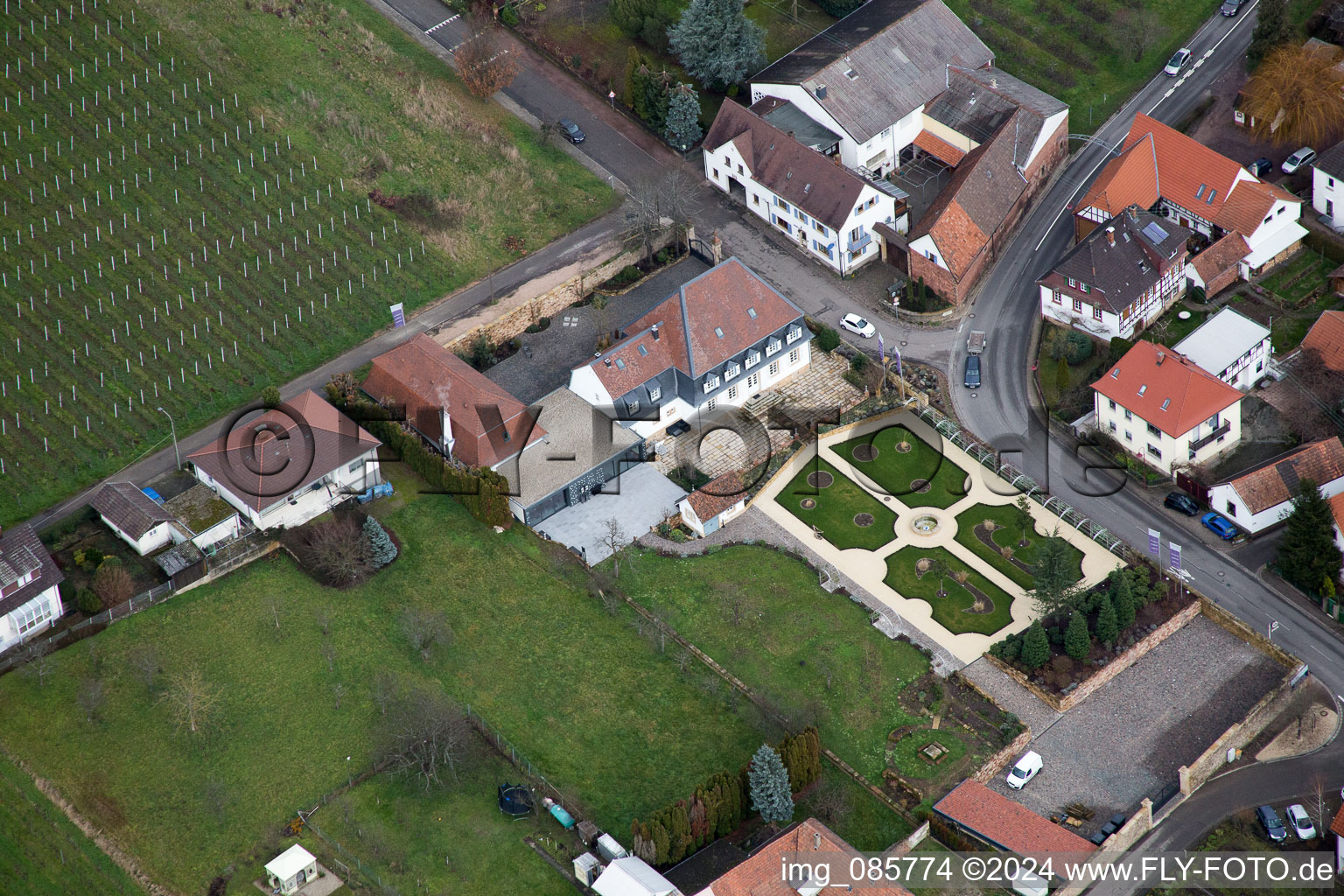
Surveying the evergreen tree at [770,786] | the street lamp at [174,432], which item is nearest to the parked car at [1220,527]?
the evergreen tree at [770,786]

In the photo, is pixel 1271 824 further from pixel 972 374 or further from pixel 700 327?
pixel 700 327

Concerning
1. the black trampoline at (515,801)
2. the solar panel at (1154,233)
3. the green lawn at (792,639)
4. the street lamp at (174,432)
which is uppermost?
the solar panel at (1154,233)

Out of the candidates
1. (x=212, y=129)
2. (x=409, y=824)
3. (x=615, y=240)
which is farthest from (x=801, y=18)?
(x=409, y=824)

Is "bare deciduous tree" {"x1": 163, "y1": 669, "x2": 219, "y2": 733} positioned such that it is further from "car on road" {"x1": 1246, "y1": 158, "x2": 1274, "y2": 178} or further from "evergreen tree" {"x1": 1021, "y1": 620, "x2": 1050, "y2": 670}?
"car on road" {"x1": 1246, "y1": 158, "x2": 1274, "y2": 178}

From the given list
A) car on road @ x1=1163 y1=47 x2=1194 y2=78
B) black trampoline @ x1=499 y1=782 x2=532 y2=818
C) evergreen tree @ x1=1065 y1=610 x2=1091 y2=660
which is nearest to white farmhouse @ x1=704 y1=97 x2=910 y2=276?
car on road @ x1=1163 y1=47 x2=1194 y2=78

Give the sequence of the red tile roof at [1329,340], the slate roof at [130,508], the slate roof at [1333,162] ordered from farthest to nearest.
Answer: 1. the slate roof at [1333,162]
2. the red tile roof at [1329,340]
3. the slate roof at [130,508]

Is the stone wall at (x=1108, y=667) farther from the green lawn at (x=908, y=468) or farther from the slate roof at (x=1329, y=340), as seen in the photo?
the slate roof at (x=1329, y=340)

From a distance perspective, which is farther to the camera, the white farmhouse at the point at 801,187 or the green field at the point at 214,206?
the white farmhouse at the point at 801,187

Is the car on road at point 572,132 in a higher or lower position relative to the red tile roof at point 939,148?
lower
